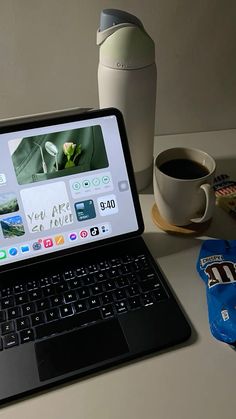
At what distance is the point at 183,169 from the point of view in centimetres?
67

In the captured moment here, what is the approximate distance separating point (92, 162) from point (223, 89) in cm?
40

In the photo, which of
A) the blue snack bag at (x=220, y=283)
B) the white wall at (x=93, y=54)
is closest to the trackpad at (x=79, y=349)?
the blue snack bag at (x=220, y=283)

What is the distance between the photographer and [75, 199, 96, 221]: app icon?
1.97 feet

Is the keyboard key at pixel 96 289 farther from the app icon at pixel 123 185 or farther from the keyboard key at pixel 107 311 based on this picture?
the app icon at pixel 123 185

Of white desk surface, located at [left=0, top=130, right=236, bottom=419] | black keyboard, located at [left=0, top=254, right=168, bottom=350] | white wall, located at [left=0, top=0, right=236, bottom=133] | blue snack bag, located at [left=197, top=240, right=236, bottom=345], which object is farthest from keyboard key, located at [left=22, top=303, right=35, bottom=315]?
white wall, located at [left=0, top=0, right=236, bottom=133]

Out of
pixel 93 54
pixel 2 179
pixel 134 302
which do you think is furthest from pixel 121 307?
pixel 93 54

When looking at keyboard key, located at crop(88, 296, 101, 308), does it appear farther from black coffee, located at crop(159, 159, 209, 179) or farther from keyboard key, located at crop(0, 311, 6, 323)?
black coffee, located at crop(159, 159, 209, 179)

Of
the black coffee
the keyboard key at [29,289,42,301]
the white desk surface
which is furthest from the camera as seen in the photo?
the black coffee

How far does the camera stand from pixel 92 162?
23.4 inches

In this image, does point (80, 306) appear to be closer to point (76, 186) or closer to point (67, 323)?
point (67, 323)

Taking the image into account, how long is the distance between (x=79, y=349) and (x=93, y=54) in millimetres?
529

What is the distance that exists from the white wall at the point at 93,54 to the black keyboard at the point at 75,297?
384mm

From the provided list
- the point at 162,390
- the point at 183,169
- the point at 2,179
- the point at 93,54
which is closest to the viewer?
the point at 162,390

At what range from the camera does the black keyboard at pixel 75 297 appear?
52cm
